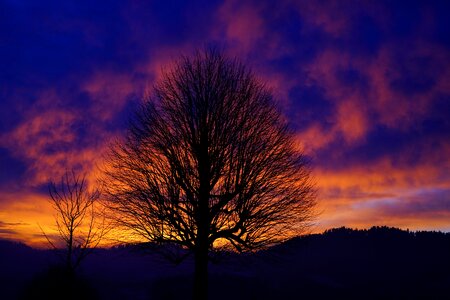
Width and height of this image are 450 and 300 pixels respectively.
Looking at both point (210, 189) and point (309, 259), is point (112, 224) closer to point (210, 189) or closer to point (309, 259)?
point (210, 189)

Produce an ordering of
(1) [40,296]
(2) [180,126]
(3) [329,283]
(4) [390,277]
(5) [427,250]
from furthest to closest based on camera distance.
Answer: (5) [427,250], (4) [390,277], (3) [329,283], (2) [180,126], (1) [40,296]

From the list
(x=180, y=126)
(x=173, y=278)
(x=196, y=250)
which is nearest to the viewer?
(x=196, y=250)

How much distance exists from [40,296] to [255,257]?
8408mm

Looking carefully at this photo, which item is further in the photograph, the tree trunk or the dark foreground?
the dark foreground

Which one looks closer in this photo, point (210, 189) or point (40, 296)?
point (40, 296)

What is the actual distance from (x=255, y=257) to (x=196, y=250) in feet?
9.17

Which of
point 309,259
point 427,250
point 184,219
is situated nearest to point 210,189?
point 184,219

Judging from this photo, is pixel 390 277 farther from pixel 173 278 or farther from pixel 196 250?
pixel 196 250

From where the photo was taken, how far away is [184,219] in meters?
16.8

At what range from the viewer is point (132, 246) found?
17.6 metres

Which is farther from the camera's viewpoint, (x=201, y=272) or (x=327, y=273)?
(x=327, y=273)

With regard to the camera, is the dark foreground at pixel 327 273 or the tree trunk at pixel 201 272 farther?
the dark foreground at pixel 327 273

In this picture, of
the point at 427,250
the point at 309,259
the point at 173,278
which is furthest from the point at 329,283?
the point at 173,278

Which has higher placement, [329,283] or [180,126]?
[180,126]
